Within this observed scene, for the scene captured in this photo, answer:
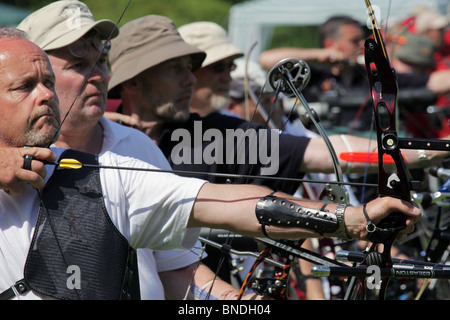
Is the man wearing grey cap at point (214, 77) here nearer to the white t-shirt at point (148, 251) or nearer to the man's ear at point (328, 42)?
the white t-shirt at point (148, 251)

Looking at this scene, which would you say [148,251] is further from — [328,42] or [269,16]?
[269,16]

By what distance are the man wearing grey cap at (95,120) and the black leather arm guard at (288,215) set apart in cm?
73

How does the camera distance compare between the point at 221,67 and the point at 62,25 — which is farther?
the point at 221,67

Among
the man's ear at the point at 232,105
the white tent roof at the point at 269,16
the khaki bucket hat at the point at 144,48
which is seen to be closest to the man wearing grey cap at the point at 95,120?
the khaki bucket hat at the point at 144,48

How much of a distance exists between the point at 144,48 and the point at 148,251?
3.64 feet

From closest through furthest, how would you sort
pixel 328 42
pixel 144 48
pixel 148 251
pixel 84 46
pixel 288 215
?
pixel 288 215 < pixel 148 251 < pixel 84 46 < pixel 144 48 < pixel 328 42

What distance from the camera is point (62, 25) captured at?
3.00 meters

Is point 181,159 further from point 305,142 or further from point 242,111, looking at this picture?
point 242,111

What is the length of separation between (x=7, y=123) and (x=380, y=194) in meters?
1.07

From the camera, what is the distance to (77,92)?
2.89 meters

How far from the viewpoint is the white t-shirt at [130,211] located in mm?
2051

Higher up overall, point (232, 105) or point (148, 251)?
point (148, 251)

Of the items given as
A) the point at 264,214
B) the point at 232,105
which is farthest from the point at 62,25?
the point at 232,105
